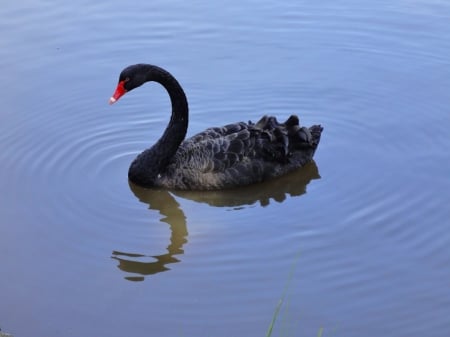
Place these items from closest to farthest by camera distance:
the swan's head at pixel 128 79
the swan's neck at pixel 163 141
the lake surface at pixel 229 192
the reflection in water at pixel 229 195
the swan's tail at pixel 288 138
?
1. the lake surface at pixel 229 192
2. the reflection in water at pixel 229 195
3. the swan's head at pixel 128 79
4. the swan's neck at pixel 163 141
5. the swan's tail at pixel 288 138

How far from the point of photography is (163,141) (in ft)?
23.0

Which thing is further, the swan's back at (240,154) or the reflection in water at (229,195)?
the swan's back at (240,154)

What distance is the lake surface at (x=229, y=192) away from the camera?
5.32m

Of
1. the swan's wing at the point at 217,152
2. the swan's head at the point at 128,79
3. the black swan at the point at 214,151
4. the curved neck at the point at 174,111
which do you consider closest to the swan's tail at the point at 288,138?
the black swan at the point at 214,151

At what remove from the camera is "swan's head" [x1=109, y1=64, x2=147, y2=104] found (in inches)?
268

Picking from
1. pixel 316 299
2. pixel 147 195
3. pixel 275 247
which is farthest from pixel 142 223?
pixel 316 299

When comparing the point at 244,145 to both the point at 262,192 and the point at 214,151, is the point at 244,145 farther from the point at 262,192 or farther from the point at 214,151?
the point at 262,192

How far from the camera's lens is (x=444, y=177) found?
6777 mm

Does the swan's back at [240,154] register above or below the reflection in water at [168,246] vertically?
above

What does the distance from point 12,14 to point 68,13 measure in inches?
21.9

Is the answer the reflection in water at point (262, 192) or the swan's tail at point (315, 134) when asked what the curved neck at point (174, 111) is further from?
the swan's tail at point (315, 134)

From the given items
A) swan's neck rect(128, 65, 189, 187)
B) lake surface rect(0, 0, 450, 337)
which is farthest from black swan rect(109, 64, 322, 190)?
lake surface rect(0, 0, 450, 337)

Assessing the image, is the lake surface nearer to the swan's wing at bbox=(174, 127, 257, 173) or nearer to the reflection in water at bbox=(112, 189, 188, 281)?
Result: the reflection in water at bbox=(112, 189, 188, 281)

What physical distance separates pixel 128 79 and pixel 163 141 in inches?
20.4
